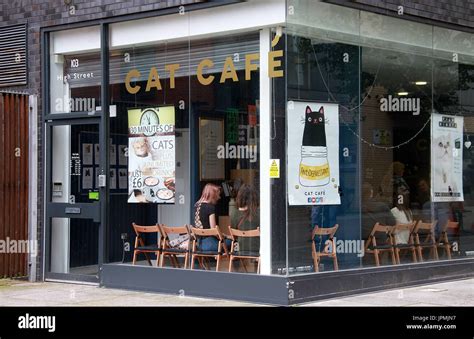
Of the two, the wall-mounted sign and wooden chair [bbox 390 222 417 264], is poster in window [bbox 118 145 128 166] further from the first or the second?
wooden chair [bbox 390 222 417 264]

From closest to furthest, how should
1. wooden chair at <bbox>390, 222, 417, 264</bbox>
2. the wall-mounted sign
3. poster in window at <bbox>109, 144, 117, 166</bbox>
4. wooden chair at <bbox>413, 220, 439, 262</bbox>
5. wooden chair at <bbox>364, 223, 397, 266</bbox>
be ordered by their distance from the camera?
1. the wall-mounted sign
2. wooden chair at <bbox>364, 223, 397, 266</bbox>
3. wooden chair at <bbox>390, 222, 417, 264</bbox>
4. poster in window at <bbox>109, 144, 117, 166</bbox>
5. wooden chair at <bbox>413, 220, 439, 262</bbox>

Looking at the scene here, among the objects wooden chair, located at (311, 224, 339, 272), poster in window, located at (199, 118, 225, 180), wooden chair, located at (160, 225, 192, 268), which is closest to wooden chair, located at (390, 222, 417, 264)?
wooden chair, located at (311, 224, 339, 272)

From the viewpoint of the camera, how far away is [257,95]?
11.9 metres

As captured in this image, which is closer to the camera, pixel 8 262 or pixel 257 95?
pixel 257 95

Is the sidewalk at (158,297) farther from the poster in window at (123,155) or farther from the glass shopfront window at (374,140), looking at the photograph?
the poster in window at (123,155)

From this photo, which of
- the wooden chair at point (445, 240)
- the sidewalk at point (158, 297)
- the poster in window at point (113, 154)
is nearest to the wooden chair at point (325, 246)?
the sidewalk at point (158, 297)

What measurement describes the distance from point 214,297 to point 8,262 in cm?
385

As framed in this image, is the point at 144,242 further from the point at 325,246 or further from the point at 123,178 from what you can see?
the point at 325,246

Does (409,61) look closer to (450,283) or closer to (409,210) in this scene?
(409,210)

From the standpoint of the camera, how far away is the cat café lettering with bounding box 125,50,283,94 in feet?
38.4

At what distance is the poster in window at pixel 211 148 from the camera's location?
12.4 m

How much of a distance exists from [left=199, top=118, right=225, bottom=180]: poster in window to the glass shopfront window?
1132 millimetres

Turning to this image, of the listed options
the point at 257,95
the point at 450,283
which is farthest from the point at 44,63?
the point at 450,283
